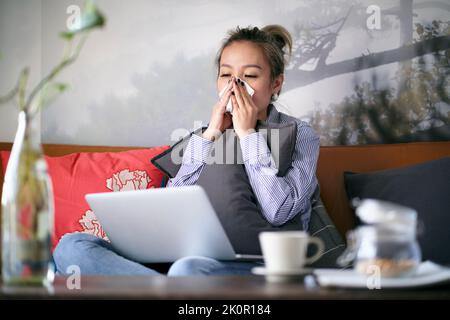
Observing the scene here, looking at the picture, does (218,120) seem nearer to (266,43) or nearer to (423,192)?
(266,43)

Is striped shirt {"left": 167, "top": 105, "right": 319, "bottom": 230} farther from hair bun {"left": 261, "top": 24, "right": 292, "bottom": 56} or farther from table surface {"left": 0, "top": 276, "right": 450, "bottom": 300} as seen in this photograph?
table surface {"left": 0, "top": 276, "right": 450, "bottom": 300}

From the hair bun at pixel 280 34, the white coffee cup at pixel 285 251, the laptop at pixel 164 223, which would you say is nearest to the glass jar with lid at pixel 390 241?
the white coffee cup at pixel 285 251

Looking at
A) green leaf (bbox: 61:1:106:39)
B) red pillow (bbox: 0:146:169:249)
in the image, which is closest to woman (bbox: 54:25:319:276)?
red pillow (bbox: 0:146:169:249)

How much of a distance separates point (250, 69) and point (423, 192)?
67cm

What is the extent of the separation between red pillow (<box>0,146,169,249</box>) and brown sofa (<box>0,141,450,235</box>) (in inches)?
9.5

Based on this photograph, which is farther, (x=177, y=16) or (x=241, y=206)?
(x=177, y=16)

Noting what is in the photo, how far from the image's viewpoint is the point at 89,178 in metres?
2.29

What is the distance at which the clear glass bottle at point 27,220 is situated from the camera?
1021 millimetres

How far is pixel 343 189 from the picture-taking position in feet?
7.72

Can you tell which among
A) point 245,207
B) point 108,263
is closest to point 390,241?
point 108,263

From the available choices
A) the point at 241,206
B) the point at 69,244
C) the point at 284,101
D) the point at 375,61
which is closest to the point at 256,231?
the point at 241,206

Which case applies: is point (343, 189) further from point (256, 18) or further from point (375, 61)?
point (256, 18)
